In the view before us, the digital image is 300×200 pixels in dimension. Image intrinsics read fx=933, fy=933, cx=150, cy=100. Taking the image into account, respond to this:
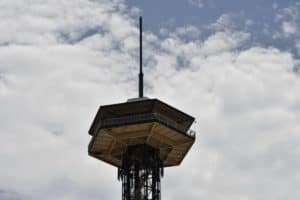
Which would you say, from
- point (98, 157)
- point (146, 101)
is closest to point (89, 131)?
point (98, 157)

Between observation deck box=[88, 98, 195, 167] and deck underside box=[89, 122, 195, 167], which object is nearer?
observation deck box=[88, 98, 195, 167]

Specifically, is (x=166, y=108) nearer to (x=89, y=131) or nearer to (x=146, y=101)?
(x=146, y=101)

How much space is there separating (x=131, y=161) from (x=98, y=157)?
6.12 meters

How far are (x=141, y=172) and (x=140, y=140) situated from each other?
19.4 feet

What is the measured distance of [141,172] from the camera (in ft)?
458

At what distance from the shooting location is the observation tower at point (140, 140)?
436ft

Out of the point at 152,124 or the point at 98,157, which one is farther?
the point at 98,157

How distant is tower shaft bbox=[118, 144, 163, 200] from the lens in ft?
451

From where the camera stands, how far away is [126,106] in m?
134

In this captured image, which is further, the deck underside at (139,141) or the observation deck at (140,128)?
the deck underside at (139,141)

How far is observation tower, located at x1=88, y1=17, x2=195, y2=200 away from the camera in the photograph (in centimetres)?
13275

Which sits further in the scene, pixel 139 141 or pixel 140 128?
pixel 139 141

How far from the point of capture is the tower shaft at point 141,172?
138 metres

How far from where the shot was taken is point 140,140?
13638 cm
